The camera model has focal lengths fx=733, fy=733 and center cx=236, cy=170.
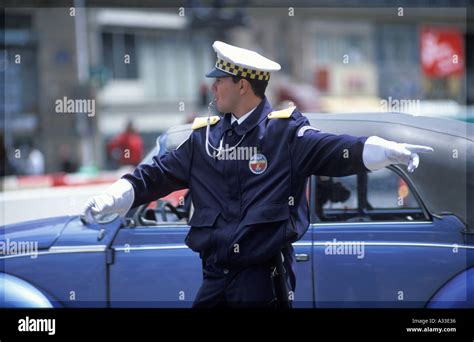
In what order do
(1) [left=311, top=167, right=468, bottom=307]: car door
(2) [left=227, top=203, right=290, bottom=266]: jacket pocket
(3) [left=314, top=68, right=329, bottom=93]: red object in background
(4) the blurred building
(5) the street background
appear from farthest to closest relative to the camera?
(3) [left=314, top=68, right=329, bottom=93]: red object in background
(4) the blurred building
(5) the street background
(1) [left=311, top=167, right=468, bottom=307]: car door
(2) [left=227, top=203, right=290, bottom=266]: jacket pocket

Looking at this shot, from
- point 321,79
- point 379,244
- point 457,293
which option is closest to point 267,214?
point 379,244

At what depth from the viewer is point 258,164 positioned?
3.65m

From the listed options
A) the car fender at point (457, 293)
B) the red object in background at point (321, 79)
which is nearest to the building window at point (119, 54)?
the red object in background at point (321, 79)

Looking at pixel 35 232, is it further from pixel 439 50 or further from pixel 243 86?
pixel 439 50

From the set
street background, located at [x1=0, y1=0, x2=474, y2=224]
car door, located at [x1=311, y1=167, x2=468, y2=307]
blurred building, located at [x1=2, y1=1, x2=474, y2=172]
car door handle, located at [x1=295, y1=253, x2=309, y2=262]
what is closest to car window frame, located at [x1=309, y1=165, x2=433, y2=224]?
car door, located at [x1=311, y1=167, x2=468, y2=307]

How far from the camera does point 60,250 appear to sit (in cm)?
472

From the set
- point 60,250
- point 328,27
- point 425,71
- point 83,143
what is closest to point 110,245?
point 60,250

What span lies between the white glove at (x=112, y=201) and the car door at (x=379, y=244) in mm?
1326

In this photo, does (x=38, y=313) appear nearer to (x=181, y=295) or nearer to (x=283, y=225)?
(x=181, y=295)

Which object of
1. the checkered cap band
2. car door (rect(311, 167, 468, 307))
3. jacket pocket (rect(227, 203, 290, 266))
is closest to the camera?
jacket pocket (rect(227, 203, 290, 266))

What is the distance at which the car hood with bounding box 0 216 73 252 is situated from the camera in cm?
479

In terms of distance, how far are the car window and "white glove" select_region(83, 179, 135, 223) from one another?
1388 millimetres

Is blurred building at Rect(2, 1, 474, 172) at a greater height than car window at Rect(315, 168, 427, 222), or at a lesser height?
greater

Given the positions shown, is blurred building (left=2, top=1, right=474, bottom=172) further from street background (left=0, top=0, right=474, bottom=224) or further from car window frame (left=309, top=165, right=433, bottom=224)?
car window frame (left=309, top=165, right=433, bottom=224)
